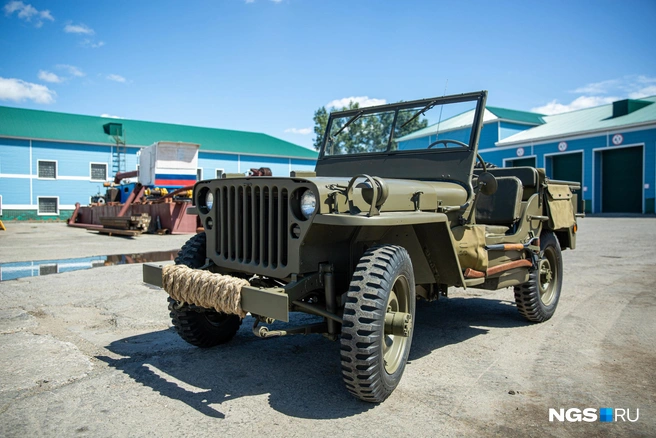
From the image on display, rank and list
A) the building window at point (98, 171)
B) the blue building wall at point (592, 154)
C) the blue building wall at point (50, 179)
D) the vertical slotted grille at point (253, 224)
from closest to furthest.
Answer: the vertical slotted grille at point (253, 224) < the blue building wall at point (592, 154) < the blue building wall at point (50, 179) < the building window at point (98, 171)

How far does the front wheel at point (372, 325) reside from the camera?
3.04 meters

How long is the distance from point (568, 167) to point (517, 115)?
6.14 m

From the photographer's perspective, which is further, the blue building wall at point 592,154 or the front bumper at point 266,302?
the blue building wall at point 592,154

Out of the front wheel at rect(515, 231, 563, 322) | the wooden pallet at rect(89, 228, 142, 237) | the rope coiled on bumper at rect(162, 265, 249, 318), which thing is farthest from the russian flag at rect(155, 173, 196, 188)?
the rope coiled on bumper at rect(162, 265, 249, 318)

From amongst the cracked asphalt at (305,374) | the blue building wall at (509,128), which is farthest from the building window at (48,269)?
the blue building wall at (509,128)

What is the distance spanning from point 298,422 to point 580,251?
32.3 ft

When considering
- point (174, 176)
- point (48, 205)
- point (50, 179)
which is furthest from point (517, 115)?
point (48, 205)

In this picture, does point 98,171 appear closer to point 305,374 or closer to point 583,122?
point 583,122

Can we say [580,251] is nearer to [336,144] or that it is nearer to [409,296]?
[336,144]

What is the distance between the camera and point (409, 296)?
3605mm

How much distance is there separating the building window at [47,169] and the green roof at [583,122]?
1053 inches

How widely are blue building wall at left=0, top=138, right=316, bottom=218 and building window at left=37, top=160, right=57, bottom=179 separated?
17cm

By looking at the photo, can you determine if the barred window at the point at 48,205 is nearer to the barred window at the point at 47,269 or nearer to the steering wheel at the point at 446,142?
the barred window at the point at 47,269

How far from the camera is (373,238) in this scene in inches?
151
